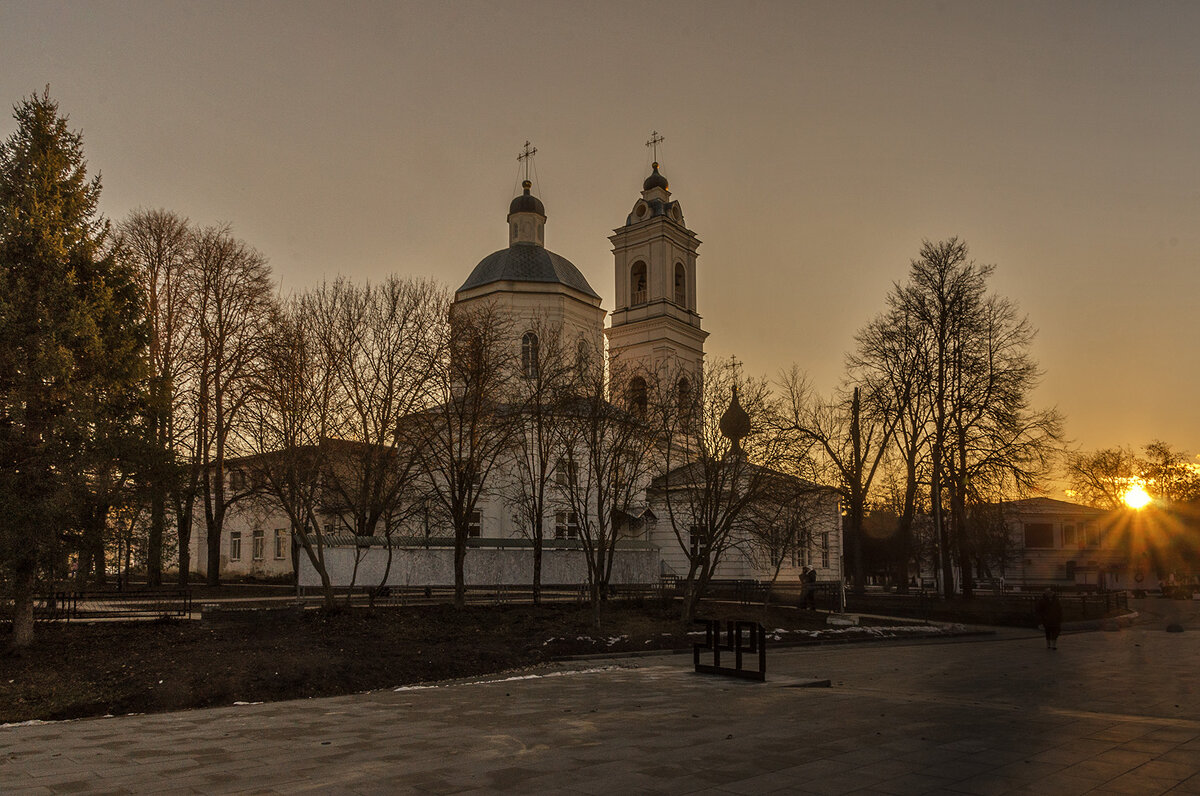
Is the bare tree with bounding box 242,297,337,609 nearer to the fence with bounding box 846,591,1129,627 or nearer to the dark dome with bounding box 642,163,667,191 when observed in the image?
the fence with bounding box 846,591,1129,627

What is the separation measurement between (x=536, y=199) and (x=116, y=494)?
40218mm

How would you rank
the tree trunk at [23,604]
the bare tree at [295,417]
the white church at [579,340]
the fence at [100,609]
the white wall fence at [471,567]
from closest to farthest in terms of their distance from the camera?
the tree trunk at [23,604] → the fence at [100,609] → the bare tree at [295,417] → the white wall fence at [471,567] → the white church at [579,340]

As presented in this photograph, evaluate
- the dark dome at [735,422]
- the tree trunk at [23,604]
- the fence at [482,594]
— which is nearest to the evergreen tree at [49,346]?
the tree trunk at [23,604]

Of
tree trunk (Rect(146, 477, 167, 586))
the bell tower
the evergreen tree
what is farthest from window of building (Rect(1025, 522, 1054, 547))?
the evergreen tree

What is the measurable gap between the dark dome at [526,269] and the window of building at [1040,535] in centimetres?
5240

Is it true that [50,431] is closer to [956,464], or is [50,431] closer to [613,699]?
[613,699]

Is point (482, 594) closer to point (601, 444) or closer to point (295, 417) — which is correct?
point (601, 444)

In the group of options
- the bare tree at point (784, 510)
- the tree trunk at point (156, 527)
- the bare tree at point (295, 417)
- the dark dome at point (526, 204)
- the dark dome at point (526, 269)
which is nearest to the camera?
the tree trunk at point (156, 527)

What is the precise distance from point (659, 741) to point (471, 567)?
2710 centimetres

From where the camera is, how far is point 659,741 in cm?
842

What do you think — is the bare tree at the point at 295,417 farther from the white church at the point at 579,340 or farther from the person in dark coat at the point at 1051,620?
the person in dark coat at the point at 1051,620

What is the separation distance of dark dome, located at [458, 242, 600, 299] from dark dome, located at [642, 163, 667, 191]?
9989 millimetres

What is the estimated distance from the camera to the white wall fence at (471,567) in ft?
101

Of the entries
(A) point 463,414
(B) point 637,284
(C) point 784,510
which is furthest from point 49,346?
(B) point 637,284
